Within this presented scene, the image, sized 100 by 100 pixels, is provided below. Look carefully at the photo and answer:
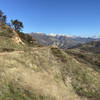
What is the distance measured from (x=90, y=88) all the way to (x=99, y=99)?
305 cm

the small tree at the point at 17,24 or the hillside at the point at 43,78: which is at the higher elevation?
the small tree at the point at 17,24

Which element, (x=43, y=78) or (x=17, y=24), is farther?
(x=17, y=24)

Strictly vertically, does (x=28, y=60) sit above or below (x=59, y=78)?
above

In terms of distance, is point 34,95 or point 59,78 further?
point 59,78

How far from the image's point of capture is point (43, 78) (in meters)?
24.0

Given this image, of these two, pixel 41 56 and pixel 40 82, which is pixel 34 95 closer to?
pixel 40 82

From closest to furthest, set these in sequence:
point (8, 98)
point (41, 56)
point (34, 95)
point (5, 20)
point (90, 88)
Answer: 1. point (8, 98)
2. point (34, 95)
3. point (90, 88)
4. point (41, 56)
5. point (5, 20)

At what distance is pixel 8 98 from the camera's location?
56.3 feet

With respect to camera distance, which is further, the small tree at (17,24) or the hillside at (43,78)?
the small tree at (17,24)

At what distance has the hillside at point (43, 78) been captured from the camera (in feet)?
62.9

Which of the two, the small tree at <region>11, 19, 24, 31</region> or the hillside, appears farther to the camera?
the small tree at <region>11, 19, 24, 31</region>

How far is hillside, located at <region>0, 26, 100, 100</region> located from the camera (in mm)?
19166

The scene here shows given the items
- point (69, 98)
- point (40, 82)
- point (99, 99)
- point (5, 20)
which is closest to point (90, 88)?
point (99, 99)

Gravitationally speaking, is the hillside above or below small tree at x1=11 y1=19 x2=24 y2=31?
below
